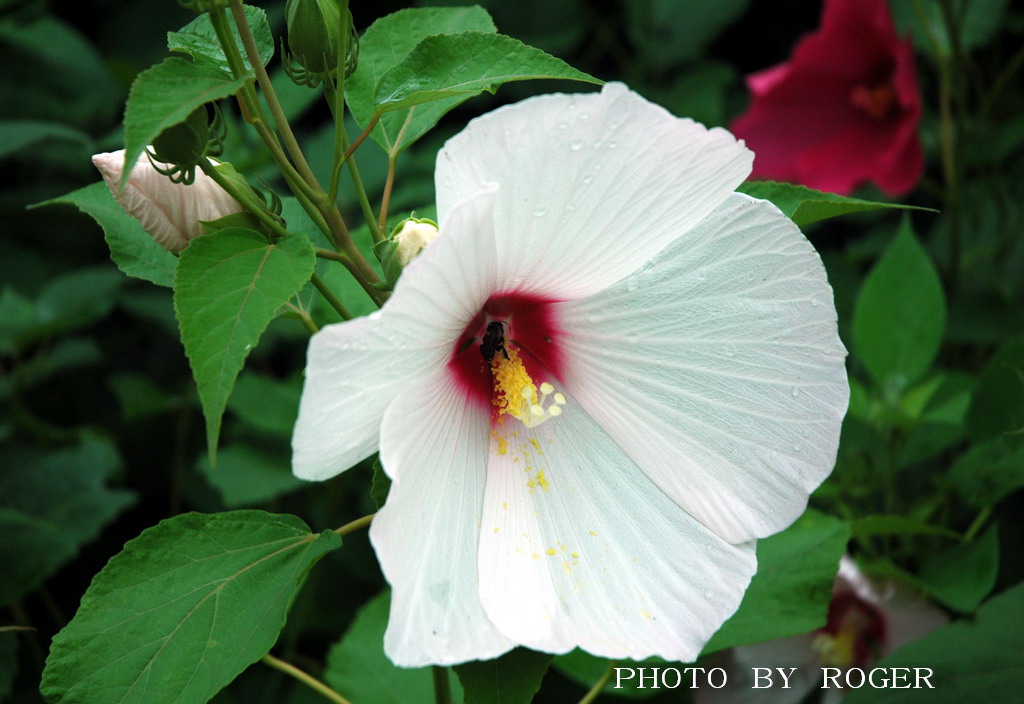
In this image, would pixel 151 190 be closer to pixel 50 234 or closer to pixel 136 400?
pixel 136 400

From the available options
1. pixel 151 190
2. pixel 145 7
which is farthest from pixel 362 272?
pixel 145 7

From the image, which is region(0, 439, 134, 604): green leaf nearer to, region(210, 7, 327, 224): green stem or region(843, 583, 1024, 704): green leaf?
region(210, 7, 327, 224): green stem

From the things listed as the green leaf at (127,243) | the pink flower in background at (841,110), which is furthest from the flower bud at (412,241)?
the pink flower in background at (841,110)

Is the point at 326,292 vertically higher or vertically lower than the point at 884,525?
Answer: higher

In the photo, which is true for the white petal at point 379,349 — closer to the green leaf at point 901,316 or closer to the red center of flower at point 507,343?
the red center of flower at point 507,343

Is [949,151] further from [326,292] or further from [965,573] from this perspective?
[326,292]

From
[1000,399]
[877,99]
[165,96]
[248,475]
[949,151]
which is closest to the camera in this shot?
[165,96]

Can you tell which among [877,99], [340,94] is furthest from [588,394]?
[877,99]
